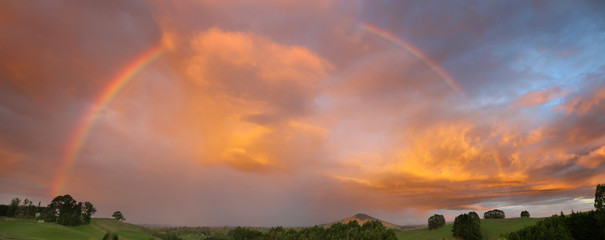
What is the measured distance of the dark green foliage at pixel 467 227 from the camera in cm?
12619

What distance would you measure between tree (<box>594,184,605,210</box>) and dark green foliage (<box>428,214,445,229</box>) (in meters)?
119

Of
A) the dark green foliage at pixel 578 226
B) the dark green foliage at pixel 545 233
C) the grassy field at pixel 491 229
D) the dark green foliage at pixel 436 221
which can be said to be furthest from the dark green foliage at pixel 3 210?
the dark green foliage at pixel 545 233

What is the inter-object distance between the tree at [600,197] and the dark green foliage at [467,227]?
7674 cm

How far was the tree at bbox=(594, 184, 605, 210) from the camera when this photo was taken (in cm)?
5383

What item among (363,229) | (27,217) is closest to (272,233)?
(363,229)

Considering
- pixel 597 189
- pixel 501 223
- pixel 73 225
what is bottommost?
pixel 73 225

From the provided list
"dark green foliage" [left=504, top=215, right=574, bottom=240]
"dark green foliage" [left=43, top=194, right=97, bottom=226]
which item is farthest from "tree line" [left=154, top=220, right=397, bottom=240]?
"dark green foliage" [left=43, top=194, right=97, bottom=226]

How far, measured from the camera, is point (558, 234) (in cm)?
4128

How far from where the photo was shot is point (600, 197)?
55.7m

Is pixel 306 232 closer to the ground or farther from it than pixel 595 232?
closer to the ground

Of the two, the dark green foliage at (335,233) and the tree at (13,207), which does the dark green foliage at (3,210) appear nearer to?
the tree at (13,207)

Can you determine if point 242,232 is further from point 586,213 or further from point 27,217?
point 27,217

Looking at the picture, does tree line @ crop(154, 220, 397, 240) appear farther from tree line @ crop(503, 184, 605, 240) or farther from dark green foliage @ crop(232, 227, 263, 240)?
tree line @ crop(503, 184, 605, 240)

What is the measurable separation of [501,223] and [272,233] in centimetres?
10490
